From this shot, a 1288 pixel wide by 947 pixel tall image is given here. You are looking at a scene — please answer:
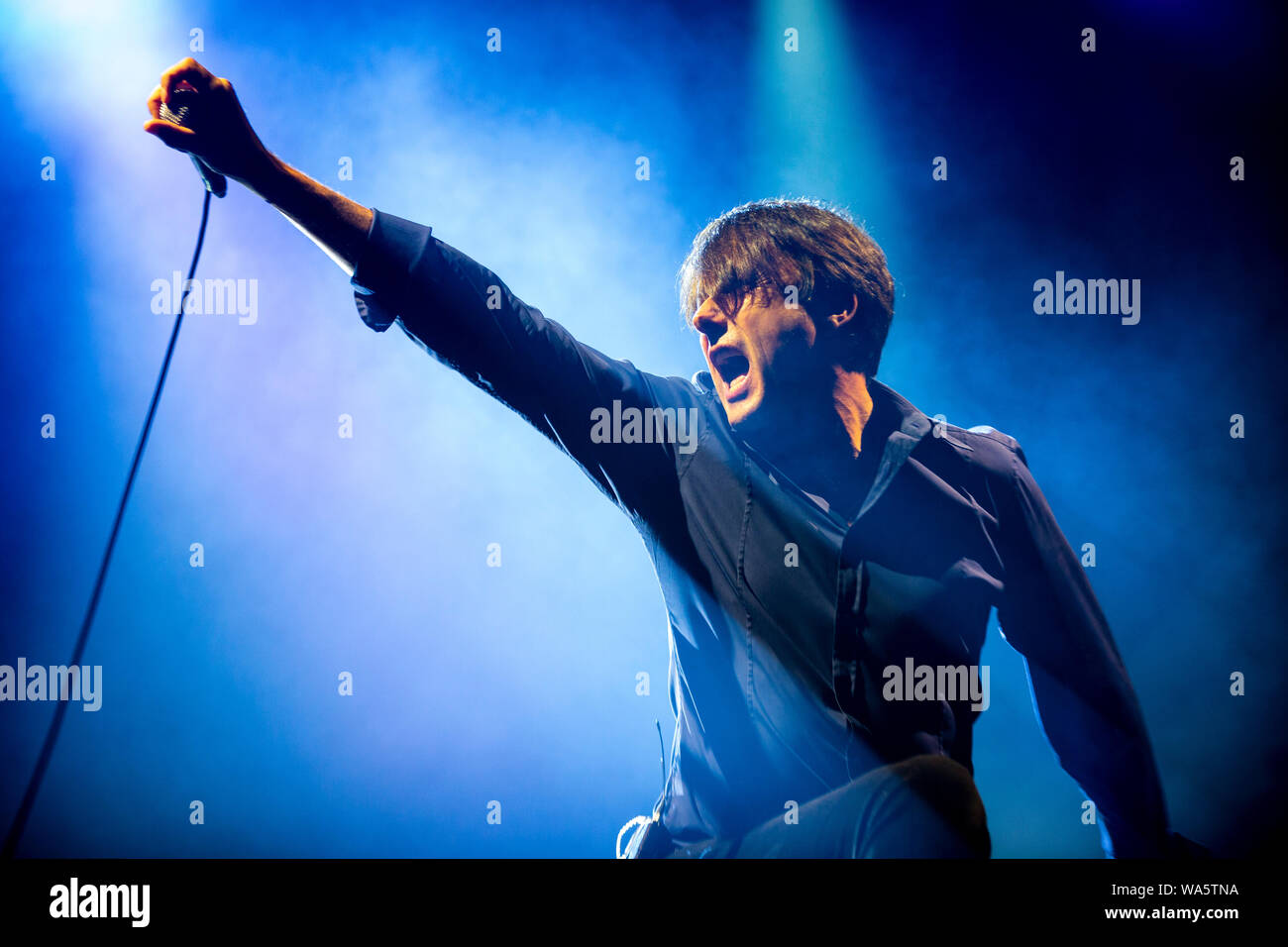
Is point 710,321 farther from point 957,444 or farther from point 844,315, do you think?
point 957,444

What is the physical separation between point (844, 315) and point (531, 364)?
90 centimetres

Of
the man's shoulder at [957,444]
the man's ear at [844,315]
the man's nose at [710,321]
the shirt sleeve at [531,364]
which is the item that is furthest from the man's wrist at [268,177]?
the man's shoulder at [957,444]

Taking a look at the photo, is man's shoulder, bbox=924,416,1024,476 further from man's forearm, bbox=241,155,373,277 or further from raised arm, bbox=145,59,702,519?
man's forearm, bbox=241,155,373,277

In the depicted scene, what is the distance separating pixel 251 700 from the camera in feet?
6.98

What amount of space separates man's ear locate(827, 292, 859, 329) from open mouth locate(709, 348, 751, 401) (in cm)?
28

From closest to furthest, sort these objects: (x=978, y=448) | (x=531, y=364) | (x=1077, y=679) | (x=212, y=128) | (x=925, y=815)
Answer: (x=212, y=128) < (x=925, y=815) < (x=531, y=364) < (x=1077, y=679) < (x=978, y=448)

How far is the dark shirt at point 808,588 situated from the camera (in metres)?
1.46

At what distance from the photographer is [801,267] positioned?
178 cm

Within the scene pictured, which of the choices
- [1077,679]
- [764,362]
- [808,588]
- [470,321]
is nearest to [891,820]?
[808,588]

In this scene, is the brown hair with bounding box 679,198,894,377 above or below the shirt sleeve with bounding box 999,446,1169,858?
above

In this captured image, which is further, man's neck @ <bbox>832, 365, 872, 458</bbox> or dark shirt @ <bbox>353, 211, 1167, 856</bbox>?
man's neck @ <bbox>832, 365, 872, 458</bbox>

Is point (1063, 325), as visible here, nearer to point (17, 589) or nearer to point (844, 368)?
point (844, 368)

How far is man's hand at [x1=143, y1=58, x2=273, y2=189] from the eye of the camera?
117 cm

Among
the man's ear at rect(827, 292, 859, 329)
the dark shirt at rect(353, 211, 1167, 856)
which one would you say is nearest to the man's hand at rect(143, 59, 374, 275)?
the dark shirt at rect(353, 211, 1167, 856)
